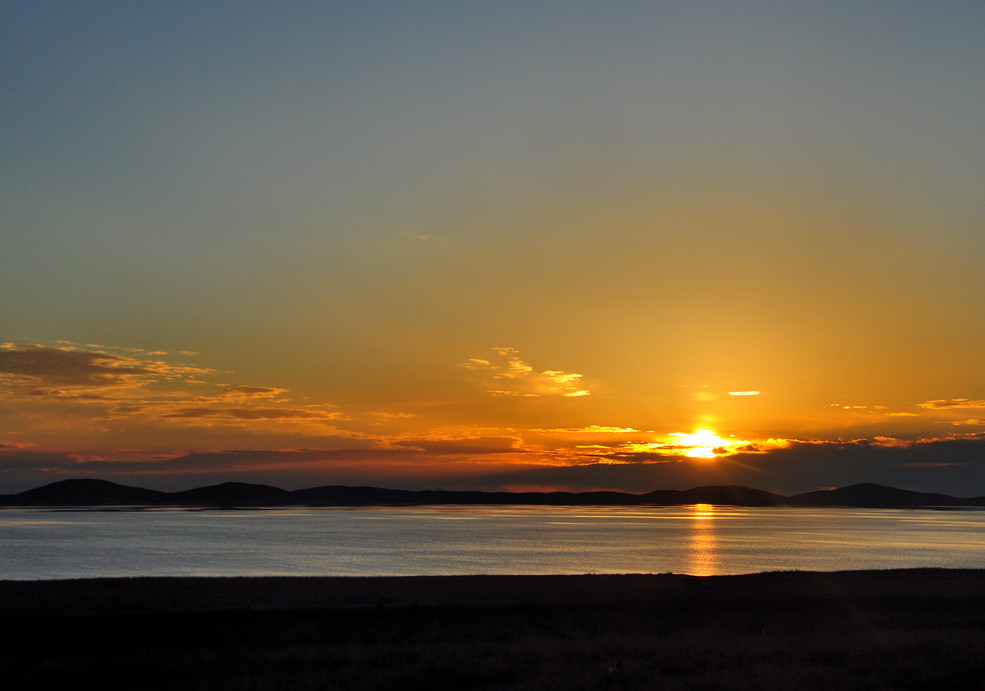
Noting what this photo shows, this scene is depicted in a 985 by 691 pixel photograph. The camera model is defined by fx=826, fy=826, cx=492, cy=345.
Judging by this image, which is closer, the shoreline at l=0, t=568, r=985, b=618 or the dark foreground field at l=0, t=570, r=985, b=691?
the dark foreground field at l=0, t=570, r=985, b=691

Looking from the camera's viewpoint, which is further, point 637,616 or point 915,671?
point 637,616

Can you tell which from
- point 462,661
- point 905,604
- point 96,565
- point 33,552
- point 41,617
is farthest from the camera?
point 33,552

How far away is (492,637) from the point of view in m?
24.1

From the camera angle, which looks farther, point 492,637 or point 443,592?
point 443,592

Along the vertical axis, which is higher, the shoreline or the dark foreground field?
the dark foreground field

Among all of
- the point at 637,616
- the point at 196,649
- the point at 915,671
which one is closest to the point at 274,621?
the point at 196,649

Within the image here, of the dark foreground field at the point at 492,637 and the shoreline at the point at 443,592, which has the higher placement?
the dark foreground field at the point at 492,637

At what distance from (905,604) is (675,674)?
16308 mm

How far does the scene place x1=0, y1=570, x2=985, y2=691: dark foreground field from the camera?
18578mm

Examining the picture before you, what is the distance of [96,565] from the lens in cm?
5878

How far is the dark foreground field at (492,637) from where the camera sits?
1858cm

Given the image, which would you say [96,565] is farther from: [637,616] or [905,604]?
[905,604]

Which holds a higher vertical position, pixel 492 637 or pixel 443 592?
pixel 492 637

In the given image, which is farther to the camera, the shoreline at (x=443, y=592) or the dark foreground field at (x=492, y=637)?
the shoreline at (x=443, y=592)
